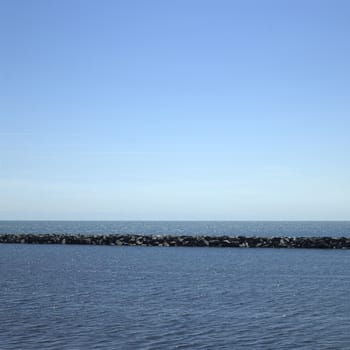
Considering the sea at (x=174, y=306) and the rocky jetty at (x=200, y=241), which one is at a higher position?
the rocky jetty at (x=200, y=241)

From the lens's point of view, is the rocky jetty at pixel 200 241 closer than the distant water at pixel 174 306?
No

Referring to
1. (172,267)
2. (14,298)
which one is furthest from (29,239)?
(14,298)

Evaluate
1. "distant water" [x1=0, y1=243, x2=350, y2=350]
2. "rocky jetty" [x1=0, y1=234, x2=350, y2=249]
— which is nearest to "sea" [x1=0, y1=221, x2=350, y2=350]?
"distant water" [x1=0, y1=243, x2=350, y2=350]

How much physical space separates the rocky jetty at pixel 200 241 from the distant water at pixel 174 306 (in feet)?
94.4

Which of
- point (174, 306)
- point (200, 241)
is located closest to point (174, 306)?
point (174, 306)

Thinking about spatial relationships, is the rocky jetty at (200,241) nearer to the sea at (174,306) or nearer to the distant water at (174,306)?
the sea at (174,306)

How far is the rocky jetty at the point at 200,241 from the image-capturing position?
8725 centimetres

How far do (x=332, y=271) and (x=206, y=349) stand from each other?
3321 cm

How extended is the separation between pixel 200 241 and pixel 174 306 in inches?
2365

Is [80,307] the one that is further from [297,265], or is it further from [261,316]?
[297,265]

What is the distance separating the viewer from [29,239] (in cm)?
10219

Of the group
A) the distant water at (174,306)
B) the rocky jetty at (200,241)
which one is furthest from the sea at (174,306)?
the rocky jetty at (200,241)

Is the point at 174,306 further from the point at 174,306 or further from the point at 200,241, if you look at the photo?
the point at 200,241

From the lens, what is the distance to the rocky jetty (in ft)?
286
